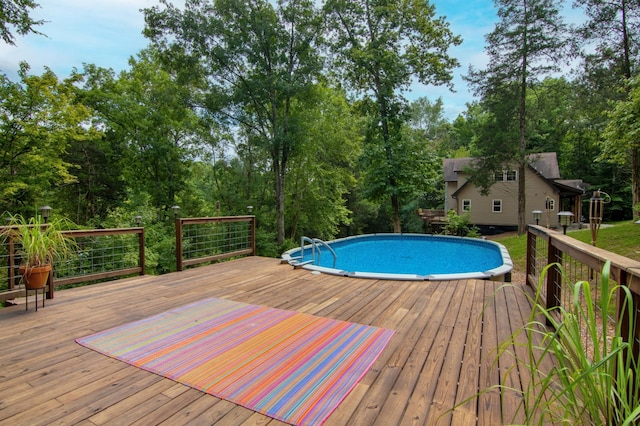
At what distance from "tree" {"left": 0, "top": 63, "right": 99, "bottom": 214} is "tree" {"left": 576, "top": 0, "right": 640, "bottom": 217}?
650 inches

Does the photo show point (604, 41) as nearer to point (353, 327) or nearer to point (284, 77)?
point (284, 77)

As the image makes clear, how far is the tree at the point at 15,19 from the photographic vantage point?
22.0ft

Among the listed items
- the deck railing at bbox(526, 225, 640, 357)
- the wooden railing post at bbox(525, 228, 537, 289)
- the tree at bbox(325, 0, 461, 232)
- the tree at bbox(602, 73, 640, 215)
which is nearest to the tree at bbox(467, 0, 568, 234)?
the tree at bbox(325, 0, 461, 232)

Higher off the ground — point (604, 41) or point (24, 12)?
point (604, 41)

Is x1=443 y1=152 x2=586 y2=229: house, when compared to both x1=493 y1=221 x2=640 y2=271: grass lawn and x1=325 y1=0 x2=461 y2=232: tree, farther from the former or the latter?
x1=493 y1=221 x2=640 y2=271: grass lawn

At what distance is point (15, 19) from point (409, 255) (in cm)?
1112

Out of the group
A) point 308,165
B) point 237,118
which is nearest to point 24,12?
point 237,118

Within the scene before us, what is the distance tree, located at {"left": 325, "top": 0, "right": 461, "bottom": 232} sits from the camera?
11.2 meters

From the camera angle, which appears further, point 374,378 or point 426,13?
point 426,13

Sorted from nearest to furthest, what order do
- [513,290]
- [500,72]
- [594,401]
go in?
1. [594,401]
2. [513,290]
3. [500,72]

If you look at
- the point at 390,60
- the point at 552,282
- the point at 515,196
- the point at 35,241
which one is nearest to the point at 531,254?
the point at 552,282

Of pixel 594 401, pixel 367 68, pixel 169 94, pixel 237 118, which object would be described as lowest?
pixel 594 401

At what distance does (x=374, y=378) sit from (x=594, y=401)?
125 centimetres

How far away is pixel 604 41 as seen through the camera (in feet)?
37.1
